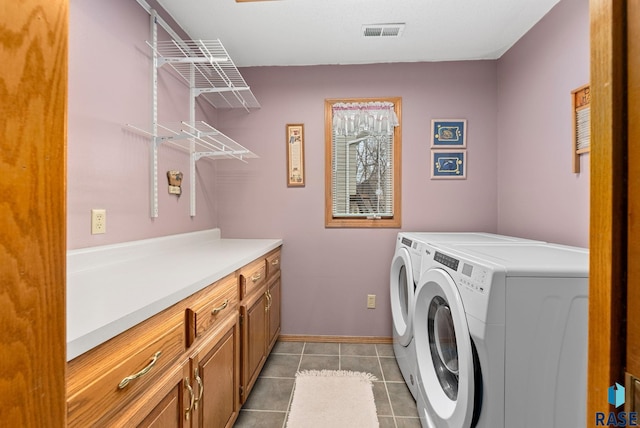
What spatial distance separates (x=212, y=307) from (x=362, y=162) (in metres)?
1.82

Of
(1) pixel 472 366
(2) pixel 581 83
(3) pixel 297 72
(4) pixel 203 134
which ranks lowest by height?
(1) pixel 472 366

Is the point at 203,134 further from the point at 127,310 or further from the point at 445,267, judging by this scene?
the point at 445,267

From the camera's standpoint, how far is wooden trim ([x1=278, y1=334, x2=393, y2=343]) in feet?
8.30

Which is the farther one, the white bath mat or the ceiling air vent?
the ceiling air vent

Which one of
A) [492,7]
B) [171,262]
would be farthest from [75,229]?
[492,7]

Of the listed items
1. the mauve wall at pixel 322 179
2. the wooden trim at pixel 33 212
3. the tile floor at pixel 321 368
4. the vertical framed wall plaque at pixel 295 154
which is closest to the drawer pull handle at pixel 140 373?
the wooden trim at pixel 33 212

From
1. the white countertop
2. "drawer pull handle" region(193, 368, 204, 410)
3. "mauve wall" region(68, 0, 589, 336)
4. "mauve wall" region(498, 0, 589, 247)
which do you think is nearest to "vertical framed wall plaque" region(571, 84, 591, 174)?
"mauve wall" region(498, 0, 589, 247)

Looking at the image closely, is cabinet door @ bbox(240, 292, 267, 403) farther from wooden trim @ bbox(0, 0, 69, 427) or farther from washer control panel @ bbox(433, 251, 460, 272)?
wooden trim @ bbox(0, 0, 69, 427)

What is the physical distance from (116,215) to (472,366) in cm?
165

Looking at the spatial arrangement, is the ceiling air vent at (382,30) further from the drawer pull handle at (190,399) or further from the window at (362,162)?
the drawer pull handle at (190,399)

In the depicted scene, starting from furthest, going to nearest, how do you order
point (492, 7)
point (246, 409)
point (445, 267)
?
point (492, 7) → point (246, 409) → point (445, 267)

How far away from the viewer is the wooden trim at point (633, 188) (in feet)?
1.14

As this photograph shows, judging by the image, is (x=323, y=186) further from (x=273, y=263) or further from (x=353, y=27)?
(x=353, y=27)

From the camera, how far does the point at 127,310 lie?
0.75 metres
